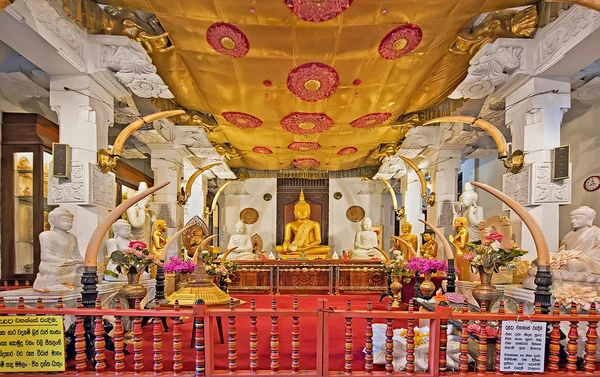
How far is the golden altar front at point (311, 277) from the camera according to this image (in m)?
7.64

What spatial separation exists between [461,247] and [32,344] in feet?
15.6

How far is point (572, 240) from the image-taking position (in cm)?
357

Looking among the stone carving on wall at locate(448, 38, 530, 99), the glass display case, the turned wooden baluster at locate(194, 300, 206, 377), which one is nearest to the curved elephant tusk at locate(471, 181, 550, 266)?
the stone carving on wall at locate(448, 38, 530, 99)

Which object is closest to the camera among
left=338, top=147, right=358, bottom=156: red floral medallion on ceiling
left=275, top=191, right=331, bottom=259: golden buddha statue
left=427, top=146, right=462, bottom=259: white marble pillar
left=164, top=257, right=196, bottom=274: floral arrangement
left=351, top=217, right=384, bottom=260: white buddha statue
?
left=164, top=257, right=196, bottom=274: floral arrangement

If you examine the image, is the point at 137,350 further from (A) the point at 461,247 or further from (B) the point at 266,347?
(A) the point at 461,247

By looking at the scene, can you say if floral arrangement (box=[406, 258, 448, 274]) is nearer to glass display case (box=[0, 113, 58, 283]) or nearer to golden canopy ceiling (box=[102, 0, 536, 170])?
golden canopy ceiling (box=[102, 0, 536, 170])

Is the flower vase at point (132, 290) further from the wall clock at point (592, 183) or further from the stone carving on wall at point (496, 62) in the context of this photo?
the wall clock at point (592, 183)

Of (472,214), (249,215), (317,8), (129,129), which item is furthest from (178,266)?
(249,215)

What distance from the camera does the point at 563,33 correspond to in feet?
11.4

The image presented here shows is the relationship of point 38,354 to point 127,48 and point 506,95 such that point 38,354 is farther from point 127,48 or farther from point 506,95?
point 506,95

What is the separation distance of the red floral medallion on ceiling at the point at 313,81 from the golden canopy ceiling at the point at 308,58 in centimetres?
2

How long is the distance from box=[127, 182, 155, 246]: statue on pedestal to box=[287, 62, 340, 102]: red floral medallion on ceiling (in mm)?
2651

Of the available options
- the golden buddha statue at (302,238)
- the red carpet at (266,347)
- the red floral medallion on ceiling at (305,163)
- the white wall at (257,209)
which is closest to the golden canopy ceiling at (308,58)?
the red carpet at (266,347)

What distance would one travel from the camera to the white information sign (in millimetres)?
2605
